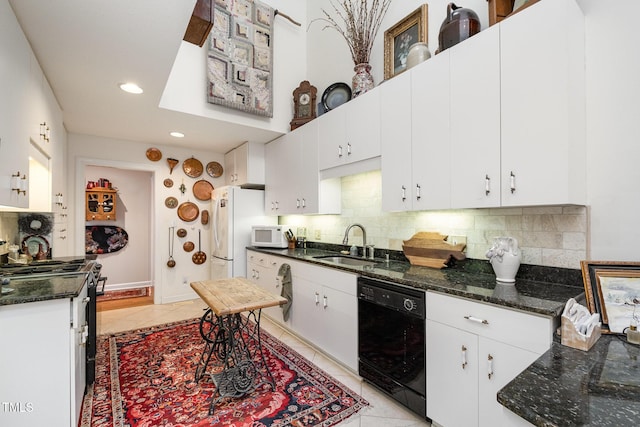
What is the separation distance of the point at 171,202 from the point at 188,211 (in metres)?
0.28

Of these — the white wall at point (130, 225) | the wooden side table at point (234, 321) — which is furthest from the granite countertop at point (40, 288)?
the white wall at point (130, 225)

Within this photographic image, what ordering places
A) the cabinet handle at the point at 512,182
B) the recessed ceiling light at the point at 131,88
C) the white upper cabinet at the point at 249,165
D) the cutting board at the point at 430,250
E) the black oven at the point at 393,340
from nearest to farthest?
1. the cabinet handle at the point at 512,182
2. the black oven at the point at 393,340
3. the cutting board at the point at 430,250
4. the recessed ceiling light at the point at 131,88
5. the white upper cabinet at the point at 249,165

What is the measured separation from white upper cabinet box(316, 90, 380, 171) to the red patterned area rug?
1.89m

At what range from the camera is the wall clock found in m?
3.70

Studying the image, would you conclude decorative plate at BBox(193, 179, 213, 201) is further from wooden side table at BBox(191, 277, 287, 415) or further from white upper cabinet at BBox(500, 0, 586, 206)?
white upper cabinet at BBox(500, 0, 586, 206)

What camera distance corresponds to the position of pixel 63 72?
226cm

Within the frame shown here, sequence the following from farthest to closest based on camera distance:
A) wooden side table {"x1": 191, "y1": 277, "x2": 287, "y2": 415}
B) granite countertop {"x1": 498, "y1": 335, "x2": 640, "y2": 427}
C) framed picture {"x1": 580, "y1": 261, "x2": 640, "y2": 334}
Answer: wooden side table {"x1": 191, "y1": 277, "x2": 287, "y2": 415} < framed picture {"x1": 580, "y1": 261, "x2": 640, "y2": 334} < granite countertop {"x1": 498, "y1": 335, "x2": 640, "y2": 427}

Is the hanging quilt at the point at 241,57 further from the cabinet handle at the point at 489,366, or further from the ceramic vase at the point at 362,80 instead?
the cabinet handle at the point at 489,366

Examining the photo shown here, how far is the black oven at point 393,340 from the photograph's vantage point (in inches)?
71.8

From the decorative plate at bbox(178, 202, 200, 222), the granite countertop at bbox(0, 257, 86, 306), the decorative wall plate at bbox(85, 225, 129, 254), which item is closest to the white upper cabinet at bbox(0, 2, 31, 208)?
the granite countertop at bbox(0, 257, 86, 306)

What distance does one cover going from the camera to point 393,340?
6.51 feet

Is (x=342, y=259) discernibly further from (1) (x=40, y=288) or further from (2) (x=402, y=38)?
(1) (x=40, y=288)

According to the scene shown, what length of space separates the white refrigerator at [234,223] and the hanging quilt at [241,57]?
1.20 m

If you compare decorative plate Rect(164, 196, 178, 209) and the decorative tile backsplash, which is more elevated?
decorative plate Rect(164, 196, 178, 209)
